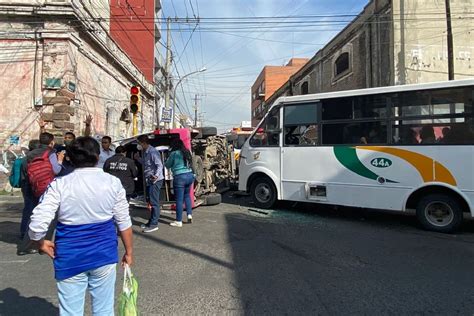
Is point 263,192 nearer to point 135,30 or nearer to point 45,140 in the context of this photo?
point 45,140

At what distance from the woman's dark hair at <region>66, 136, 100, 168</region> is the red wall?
18276mm

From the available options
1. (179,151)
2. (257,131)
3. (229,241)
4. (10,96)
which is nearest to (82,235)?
(229,241)

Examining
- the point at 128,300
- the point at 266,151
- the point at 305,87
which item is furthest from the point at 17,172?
the point at 305,87

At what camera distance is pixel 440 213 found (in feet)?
25.1

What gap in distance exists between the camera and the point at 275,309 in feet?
13.3

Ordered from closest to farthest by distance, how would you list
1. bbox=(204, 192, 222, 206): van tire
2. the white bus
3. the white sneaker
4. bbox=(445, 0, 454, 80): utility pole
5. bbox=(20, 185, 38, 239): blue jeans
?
bbox=(20, 185, 38, 239): blue jeans, the white bus, the white sneaker, bbox=(204, 192, 222, 206): van tire, bbox=(445, 0, 454, 80): utility pole

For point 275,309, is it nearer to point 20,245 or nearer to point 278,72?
point 20,245

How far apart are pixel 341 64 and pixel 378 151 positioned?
1486cm

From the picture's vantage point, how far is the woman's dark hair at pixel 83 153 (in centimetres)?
284

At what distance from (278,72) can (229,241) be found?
58003mm

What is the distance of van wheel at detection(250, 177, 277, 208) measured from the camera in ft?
32.0

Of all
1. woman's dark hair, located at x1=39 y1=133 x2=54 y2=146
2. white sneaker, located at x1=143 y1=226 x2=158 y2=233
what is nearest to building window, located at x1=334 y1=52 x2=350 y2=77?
white sneaker, located at x1=143 y1=226 x2=158 y2=233

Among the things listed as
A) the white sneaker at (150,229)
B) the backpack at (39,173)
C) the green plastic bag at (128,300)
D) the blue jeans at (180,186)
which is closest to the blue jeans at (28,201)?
the backpack at (39,173)

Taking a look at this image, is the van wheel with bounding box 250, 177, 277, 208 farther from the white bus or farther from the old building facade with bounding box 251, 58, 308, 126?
the old building facade with bounding box 251, 58, 308, 126
